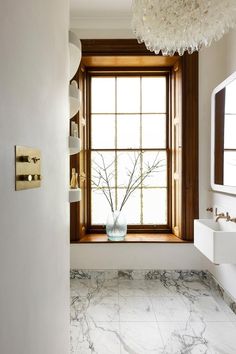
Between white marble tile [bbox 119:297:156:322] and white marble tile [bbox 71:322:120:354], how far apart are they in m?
0.13

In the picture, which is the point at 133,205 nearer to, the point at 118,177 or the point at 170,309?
the point at 118,177

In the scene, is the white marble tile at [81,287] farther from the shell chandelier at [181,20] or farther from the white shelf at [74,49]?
the shell chandelier at [181,20]

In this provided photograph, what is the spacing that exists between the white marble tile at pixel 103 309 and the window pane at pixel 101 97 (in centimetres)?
184

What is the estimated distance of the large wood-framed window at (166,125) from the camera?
105 inches

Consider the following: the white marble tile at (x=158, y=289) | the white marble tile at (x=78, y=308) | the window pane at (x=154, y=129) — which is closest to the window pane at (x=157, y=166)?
the window pane at (x=154, y=129)

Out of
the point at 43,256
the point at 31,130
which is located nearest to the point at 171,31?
the point at 31,130

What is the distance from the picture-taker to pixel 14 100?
2.35ft

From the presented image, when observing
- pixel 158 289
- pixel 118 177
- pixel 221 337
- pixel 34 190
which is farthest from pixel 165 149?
pixel 34 190

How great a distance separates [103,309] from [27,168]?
1646 millimetres

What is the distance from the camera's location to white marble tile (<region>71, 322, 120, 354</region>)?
1.62 meters

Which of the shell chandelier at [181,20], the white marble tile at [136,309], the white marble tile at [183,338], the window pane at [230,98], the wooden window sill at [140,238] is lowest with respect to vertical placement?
the white marble tile at [136,309]

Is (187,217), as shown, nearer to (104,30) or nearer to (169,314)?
(169,314)

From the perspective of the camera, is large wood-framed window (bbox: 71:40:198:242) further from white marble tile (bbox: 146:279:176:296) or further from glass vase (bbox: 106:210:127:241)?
white marble tile (bbox: 146:279:176:296)

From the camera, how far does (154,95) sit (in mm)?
3004
